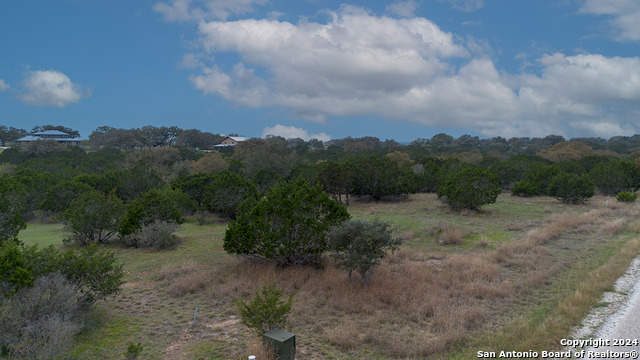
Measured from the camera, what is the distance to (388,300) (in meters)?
7.62

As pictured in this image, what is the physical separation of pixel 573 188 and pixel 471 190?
8.33m

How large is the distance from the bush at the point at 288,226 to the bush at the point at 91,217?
661 centimetres

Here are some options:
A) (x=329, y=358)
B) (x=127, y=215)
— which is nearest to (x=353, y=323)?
(x=329, y=358)

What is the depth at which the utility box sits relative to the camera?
16.4 feet

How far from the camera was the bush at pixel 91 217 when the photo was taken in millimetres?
13578

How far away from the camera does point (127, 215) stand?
47.0ft

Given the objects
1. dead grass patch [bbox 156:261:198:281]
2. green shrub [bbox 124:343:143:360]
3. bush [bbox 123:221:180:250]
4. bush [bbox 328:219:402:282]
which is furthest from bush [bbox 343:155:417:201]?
green shrub [bbox 124:343:143:360]

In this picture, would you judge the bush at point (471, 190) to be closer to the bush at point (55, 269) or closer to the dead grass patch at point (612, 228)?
the dead grass patch at point (612, 228)

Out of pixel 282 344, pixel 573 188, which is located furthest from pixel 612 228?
pixel 282 344

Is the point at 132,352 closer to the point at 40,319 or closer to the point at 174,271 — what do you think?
the point at 40,319

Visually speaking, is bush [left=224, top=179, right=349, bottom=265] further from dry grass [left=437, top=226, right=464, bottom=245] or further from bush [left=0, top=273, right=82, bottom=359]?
dry grass [left=437, top=226, right=464, bottom=245]

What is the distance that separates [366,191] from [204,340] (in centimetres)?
2244

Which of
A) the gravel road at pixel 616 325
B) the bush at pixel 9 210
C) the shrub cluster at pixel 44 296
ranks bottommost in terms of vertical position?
the gravel road at pixel 616 325

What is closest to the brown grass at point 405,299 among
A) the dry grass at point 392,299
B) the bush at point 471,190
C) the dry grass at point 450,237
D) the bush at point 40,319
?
the dry grass at point 392,299
